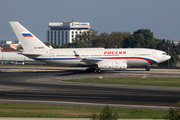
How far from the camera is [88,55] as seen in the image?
Answer: 55.2m

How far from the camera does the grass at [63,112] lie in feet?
51.9

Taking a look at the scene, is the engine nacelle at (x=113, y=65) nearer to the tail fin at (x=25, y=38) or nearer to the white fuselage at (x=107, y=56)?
the white fuselage at (x=107, y=56)

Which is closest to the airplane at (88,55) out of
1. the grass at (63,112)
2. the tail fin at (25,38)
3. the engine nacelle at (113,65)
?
the tail fin at (25,38)

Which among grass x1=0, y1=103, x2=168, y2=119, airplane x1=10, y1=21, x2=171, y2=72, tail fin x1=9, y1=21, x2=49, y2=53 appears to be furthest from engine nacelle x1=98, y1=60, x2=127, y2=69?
grass x1=0, y1=103, x2=168, y2=119

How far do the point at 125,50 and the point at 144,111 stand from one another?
125ft

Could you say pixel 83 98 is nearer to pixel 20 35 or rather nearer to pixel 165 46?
pixel 20 35

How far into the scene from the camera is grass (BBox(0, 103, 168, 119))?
623 inches

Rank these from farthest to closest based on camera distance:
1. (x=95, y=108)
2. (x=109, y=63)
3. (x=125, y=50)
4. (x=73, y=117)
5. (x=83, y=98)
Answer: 1. (x=125, y=50)
2. (x=109, y=63)
3. (x=83, y=98)
4. (x=95, y=108)
5. (x=73, y=117)

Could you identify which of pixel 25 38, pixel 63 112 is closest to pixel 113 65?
pixel 25 38

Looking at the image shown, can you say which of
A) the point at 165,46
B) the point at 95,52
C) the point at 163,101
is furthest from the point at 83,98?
the point at 165,46

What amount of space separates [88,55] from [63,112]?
38.5 meters

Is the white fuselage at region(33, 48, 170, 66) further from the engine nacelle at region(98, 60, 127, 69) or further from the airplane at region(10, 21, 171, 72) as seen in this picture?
the engine nacelle at region(98, 60, 127, 69)

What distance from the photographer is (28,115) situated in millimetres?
15758

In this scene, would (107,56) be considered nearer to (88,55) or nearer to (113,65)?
(113,65)
